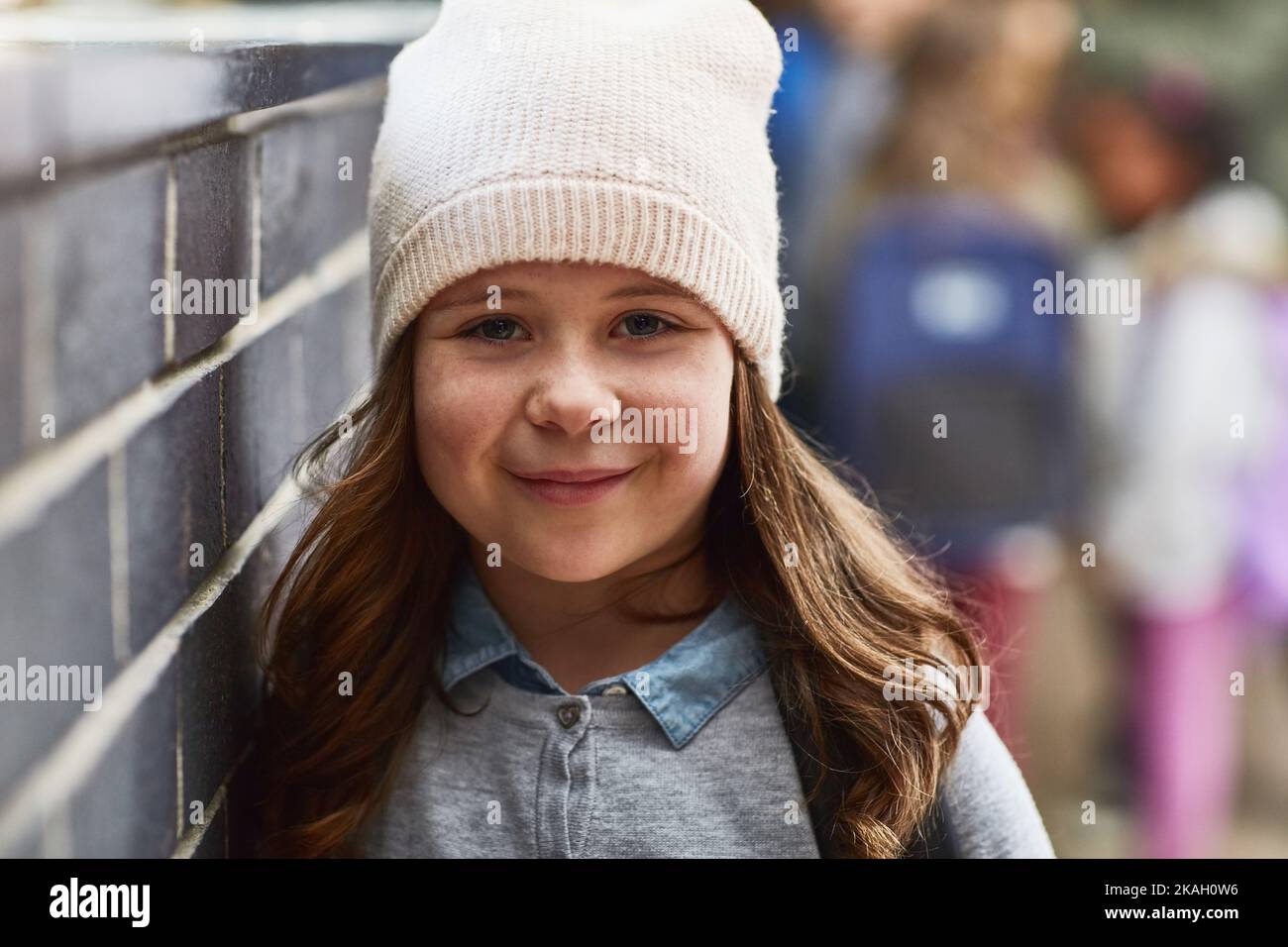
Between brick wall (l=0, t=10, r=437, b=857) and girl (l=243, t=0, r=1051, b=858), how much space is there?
5.5 inches

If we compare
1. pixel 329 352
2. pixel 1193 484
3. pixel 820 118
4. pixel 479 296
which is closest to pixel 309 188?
pixel 329 352

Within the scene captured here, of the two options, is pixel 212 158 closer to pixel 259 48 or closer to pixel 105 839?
pixel 259 48

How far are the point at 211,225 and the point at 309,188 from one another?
22.3 inches

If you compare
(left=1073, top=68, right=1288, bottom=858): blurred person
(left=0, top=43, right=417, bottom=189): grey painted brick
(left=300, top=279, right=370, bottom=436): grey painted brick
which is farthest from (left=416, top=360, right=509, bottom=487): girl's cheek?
(left=1073, top=68, right=1288, bottom=858): blurred person

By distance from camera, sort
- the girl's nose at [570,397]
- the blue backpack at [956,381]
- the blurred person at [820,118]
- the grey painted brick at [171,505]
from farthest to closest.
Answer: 1. the blurred person at [820,118]
2. the blue backpack at [956,381]
3. the girl's nose at [570,397]
4. the grey painted brick at [171,505]

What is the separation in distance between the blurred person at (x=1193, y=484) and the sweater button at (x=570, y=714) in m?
2.31

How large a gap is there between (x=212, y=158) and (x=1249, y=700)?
365 cm

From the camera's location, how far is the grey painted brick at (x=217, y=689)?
1521 mm

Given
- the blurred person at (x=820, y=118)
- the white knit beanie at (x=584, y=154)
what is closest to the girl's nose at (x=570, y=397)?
the white knit beanie at (x=584, y=154)

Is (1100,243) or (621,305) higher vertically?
(1100,243)

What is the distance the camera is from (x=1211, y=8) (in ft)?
17.9

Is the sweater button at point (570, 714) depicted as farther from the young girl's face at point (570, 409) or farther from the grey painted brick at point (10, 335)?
→ the grey painted brick at point (10, 335)
